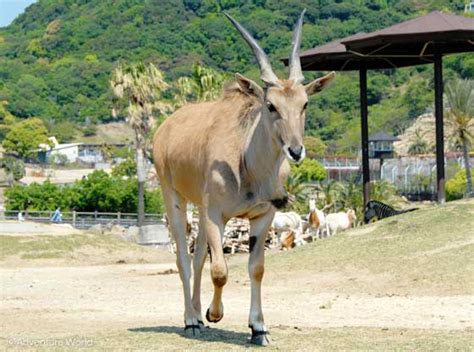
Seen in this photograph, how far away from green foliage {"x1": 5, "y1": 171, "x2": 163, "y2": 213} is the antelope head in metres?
53.0

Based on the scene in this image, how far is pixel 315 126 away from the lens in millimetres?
174000

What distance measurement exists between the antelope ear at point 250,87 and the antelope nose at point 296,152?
900 millimetres

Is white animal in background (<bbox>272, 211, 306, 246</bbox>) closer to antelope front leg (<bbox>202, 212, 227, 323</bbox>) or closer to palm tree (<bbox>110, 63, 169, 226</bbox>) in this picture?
palm tree (<bbox>110, 63, 169, 226</bbox>)

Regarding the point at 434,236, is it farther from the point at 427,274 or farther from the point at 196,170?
the point at 196,170

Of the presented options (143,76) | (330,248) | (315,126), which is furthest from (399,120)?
(330,248)

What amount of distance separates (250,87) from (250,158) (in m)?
0.64

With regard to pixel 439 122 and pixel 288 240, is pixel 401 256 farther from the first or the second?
pixel 288 240

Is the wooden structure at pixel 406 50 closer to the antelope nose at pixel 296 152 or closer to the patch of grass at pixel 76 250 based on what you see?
the patch of grass at pixel 76 250

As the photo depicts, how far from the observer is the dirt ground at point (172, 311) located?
1126cm

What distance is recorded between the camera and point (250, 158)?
10.2 m

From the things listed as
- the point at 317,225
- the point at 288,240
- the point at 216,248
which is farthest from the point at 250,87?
the point at 317,225

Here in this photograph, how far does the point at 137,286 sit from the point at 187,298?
9.48 m

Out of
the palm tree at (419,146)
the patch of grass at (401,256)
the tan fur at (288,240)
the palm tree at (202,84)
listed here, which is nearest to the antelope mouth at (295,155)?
the patch of grass at (401,256)

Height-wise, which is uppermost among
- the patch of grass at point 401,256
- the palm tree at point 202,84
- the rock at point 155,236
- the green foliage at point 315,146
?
the palm tree at point 202,84
